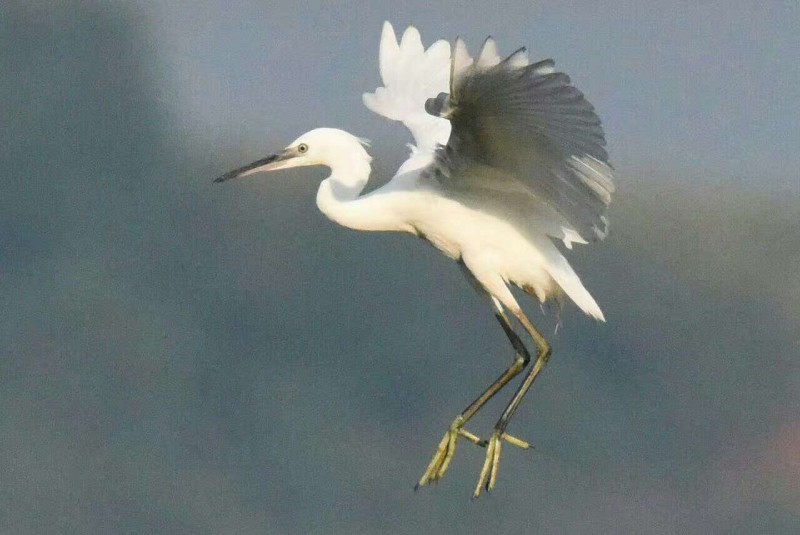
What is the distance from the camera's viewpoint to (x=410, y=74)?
391 inches

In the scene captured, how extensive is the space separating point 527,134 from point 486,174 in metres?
0.48

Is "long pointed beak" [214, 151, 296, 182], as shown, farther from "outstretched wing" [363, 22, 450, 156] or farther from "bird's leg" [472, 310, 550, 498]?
"bird's leg" [472, 310, 550, 498]

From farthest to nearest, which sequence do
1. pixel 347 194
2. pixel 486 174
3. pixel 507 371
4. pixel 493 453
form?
pixel 507 371
pixel 493 453
pixel 347 194
pixel 486 174

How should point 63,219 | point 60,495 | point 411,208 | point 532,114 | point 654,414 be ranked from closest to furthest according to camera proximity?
point 532,114 < point 411,208 < point 60,495 < point 654,414 < point 63,219

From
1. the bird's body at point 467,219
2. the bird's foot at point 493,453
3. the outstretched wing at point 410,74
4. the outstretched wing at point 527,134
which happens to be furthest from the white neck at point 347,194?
the bird's foot at point 493,453

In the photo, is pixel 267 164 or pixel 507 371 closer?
pixel 267 164

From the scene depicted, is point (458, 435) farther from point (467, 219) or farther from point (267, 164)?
point (267, 164)

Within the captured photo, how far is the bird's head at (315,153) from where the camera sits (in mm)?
9258

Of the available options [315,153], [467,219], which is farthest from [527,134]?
[315,153]

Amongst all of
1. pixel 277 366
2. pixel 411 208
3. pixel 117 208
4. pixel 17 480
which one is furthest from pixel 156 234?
pixel 411 208

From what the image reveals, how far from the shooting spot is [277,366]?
47.5 metres

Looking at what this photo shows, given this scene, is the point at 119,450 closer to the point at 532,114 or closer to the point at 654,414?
the point at 654,414

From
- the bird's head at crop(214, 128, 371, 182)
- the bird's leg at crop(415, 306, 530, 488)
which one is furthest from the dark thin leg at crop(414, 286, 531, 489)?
the bird's head at crop(214, 128, 371, 182)

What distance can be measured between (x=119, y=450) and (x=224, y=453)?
74.8 inches
